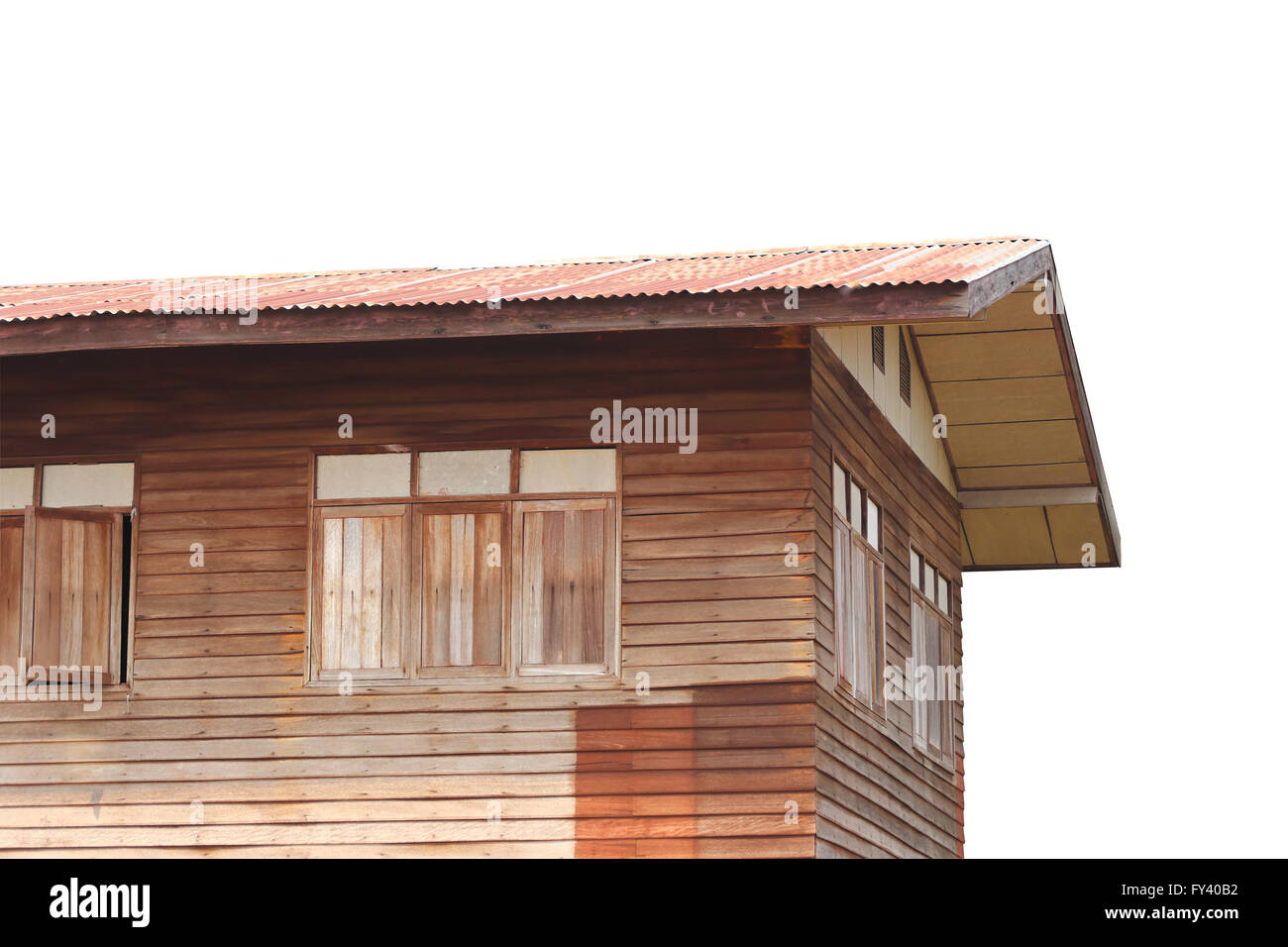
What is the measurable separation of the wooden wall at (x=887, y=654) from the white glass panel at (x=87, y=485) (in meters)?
4.86

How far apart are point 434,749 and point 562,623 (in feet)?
3.89

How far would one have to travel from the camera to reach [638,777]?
13766 mm

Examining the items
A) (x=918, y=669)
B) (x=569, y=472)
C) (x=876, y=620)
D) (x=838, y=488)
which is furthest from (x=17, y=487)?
(x=918, y=669)

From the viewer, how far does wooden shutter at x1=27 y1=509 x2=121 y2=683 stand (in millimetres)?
14711

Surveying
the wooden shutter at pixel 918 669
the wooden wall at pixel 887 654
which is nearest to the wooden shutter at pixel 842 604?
the wooden wall at pixel 887 654

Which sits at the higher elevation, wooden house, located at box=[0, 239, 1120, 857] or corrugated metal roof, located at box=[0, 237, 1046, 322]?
corrugated metal roof, located at box=[0, 237, 1046, 322]

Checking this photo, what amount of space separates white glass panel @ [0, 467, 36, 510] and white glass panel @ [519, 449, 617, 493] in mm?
3604

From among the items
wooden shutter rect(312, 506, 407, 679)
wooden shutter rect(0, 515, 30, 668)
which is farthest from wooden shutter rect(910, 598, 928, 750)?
wooden shutter rect(0, 515, 30, 668)

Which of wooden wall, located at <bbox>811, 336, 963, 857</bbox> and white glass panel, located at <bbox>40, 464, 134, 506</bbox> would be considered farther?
white glass panel, located at <bbox>40, 464, 134, 506</bbox>

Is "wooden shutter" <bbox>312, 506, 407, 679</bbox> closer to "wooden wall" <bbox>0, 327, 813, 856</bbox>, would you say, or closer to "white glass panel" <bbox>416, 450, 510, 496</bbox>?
"wooden wall" <bbox>0, 327, 813, 856</bbox>

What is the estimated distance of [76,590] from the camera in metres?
14.8
